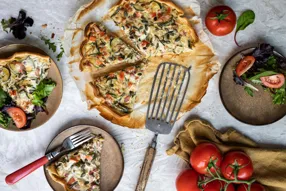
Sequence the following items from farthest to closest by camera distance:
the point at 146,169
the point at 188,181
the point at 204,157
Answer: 1. the point at 146,169
2. the point at 188,181
3. the point at 204,157

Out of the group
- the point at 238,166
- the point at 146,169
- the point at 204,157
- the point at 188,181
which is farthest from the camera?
the point at 146,169

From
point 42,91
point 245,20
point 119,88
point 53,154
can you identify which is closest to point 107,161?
point 53,154

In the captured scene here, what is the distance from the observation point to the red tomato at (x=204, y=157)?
3.89 m

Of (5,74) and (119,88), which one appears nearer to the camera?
(5,74)

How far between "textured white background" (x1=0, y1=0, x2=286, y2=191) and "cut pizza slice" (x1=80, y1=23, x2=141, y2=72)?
285 mm

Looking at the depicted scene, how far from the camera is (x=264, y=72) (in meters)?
3.90

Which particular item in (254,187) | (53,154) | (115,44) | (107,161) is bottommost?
(254,187)

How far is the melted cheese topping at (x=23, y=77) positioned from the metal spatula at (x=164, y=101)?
1041 millimetres

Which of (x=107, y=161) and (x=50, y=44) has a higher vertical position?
(x=50, y=44)

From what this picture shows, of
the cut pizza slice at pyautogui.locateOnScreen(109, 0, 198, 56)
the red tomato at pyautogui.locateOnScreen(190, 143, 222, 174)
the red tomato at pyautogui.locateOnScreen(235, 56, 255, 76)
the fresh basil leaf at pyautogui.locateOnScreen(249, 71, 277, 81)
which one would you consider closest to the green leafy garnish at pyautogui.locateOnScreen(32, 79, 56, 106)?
the cut pizza slice at pyautogui.locateOnScreen(109, 0, 198, 56)

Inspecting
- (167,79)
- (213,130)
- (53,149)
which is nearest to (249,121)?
(213,130)

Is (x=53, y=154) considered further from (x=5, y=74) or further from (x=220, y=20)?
(x=220, y=20)

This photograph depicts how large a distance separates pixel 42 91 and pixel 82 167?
80cm

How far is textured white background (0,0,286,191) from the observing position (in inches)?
162
